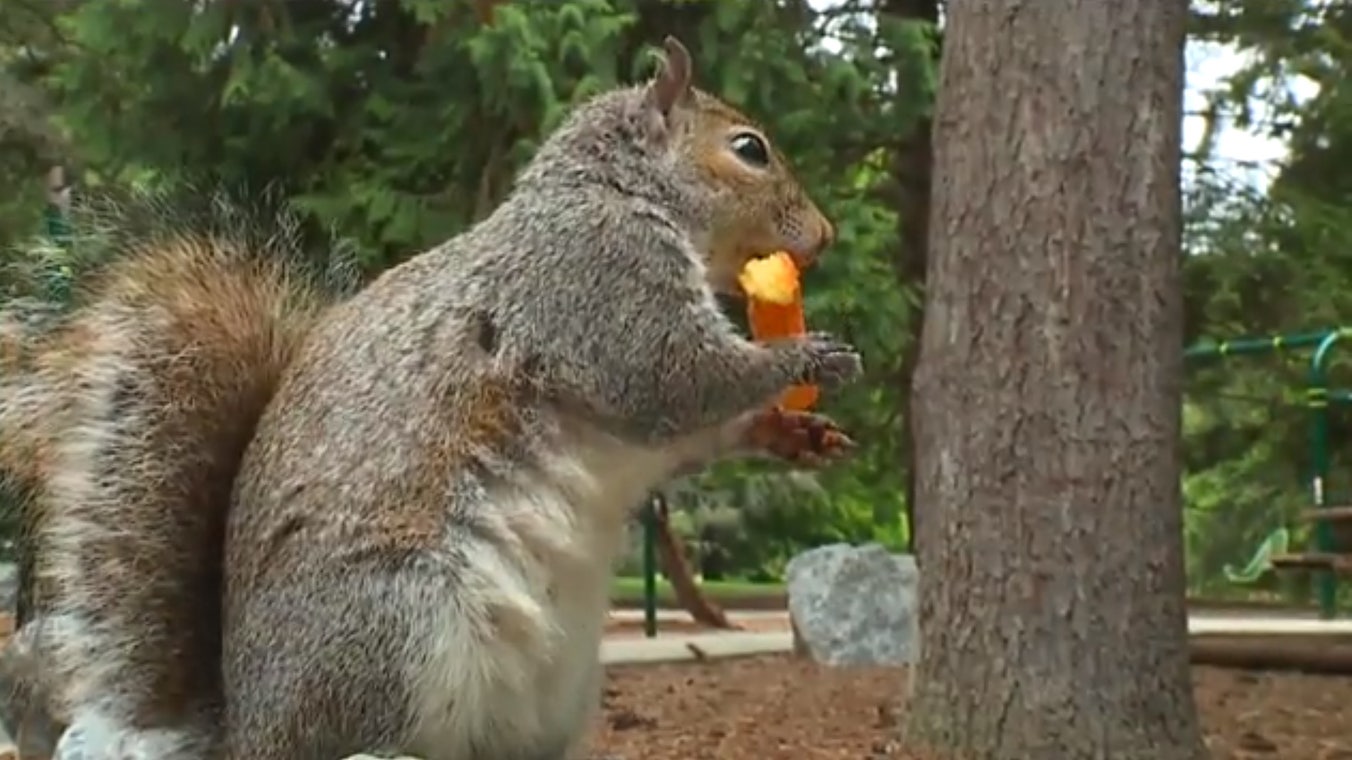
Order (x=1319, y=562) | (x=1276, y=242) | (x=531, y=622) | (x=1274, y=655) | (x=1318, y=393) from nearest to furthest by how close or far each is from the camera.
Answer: (x=531, y=622)
(x=1274, y=655)
(x=1319, y=562)
(x=1318, y=393)
(x=1276, y=242)

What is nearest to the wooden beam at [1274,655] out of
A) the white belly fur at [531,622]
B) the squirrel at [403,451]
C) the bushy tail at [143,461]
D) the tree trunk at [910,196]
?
the tree trunk at [910,196]

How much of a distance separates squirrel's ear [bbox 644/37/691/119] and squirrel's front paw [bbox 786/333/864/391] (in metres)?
0.32

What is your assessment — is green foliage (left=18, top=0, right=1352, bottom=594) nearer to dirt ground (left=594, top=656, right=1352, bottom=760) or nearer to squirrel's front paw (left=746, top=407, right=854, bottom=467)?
dirt ground (left=594, top=656, right=1352, bottom=760)

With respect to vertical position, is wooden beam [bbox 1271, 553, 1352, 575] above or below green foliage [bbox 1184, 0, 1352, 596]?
below

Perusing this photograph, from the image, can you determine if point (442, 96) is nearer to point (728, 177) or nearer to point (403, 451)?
point (728, 177)

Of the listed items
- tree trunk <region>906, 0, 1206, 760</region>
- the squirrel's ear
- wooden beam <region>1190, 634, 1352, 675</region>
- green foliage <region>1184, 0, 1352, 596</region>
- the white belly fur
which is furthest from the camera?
green foliage <region>1184, 0, 1352, 596</region>

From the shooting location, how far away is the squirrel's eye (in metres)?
2.33

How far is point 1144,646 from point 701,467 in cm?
153

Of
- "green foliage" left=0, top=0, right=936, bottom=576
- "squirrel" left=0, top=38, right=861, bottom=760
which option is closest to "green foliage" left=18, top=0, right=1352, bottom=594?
"green foliage" left=0, top=0, right=936, bottom=576

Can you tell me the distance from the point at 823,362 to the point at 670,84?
1.25 ft

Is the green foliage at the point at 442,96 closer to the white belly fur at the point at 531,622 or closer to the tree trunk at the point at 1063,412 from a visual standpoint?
the tree trunk at the point at 1063,412

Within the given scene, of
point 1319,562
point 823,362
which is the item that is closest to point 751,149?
point 823,362

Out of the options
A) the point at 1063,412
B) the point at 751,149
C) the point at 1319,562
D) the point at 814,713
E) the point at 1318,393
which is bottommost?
the point at 814,713

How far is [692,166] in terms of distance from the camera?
2.29 metres
